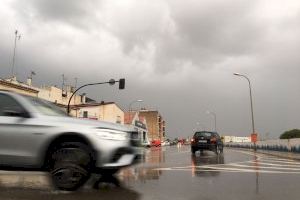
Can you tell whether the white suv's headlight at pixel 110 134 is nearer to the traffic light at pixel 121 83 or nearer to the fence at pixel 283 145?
the fence at pixel 283 145

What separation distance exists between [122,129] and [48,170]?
143 cm

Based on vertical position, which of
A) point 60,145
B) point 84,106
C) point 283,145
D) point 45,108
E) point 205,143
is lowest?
point 60,145

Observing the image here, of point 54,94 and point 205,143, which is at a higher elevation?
point 54,94

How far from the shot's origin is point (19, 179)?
32.4 feet

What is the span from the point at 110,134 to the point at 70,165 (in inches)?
32.7

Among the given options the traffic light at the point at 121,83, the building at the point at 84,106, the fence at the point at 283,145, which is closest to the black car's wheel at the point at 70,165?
the fence at the point at 283,145

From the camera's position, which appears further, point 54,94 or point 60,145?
point 54,94

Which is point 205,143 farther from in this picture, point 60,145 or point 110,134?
point 60,145

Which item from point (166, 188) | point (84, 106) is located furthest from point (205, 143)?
point (84, 106)

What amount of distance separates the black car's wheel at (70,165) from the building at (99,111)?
2604 inches

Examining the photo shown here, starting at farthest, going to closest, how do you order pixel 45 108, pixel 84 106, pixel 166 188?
pixel 84 106
pixel 166 188
pixel 45 108

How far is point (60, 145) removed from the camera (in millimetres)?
7938

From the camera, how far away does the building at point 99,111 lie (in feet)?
254

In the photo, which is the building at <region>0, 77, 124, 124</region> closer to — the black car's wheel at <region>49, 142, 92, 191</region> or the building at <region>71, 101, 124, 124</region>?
the building at <region>71, 101, 124, 124</region>
